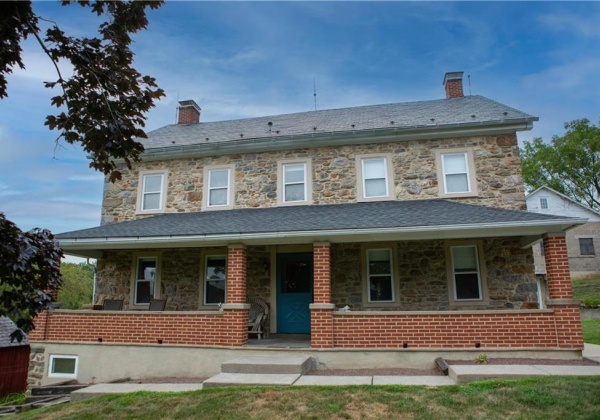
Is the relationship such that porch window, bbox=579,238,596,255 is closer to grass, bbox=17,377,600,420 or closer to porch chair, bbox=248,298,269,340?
porch chair, bbox=248,298,269,340

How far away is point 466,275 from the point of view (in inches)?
399

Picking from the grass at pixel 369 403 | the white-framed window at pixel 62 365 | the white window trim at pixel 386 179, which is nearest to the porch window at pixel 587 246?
the white window trim at pixel 386 179

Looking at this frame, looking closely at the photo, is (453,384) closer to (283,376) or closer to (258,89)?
(283,376)

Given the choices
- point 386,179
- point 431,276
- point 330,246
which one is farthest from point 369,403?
point 386,179

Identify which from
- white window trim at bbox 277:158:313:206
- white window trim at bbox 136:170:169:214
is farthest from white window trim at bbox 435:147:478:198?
white window trim at bbox 136:170:169:214

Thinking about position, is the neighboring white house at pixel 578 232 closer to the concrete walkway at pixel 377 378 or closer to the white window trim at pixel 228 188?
the white window trim at pixel 228 188

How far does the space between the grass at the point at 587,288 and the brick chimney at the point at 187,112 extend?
974 inches

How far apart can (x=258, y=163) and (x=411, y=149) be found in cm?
425

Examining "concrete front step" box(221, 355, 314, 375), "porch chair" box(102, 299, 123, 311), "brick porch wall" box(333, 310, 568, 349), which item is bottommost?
"concrete front step" box(221, 355, 314, 375)

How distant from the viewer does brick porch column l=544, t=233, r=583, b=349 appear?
7602 millimetres

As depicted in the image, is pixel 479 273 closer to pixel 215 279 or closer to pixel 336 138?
pixel 336 138

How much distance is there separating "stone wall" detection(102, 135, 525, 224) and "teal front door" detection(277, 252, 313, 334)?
1.69m

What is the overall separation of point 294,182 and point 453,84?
267 inches

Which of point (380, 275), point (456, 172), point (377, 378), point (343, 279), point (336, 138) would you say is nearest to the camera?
point (377, 378)
